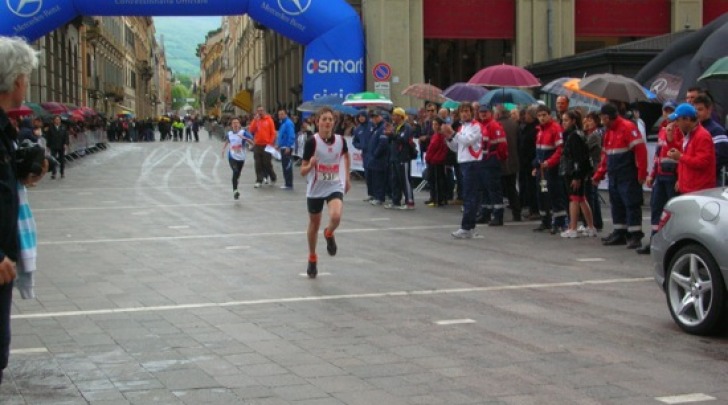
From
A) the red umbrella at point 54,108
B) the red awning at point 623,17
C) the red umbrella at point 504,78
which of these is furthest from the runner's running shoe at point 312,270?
the red umbrella at point 54,108

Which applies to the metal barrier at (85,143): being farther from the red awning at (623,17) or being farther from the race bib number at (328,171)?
the race bib number at (328,171)

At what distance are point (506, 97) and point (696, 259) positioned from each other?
13241 millimetres

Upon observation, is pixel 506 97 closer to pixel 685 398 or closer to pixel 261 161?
pixel 261 161

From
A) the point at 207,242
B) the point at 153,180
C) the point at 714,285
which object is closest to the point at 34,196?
the point at 153,180

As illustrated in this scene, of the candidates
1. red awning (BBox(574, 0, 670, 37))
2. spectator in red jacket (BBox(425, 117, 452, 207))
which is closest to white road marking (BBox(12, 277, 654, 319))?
spectator in red jacket (BBox(425, 117, 452, 207))

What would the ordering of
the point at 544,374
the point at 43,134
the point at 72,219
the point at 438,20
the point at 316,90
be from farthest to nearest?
the point at 438,20 < the point at 316,90 < the point at 43,134 < the point at 72,219 < the point at 544,374

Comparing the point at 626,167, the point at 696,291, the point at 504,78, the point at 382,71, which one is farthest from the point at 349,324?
the point at 382,71

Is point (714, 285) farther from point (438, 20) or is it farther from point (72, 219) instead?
point (438, 20)

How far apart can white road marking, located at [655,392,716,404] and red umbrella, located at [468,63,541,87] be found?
48.0 feet

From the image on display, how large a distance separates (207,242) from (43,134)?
17.4 m

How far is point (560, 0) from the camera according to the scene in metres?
35.0

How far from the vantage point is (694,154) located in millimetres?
10602

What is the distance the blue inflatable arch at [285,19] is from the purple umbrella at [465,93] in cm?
960

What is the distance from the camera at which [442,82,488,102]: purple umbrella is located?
22.2m
